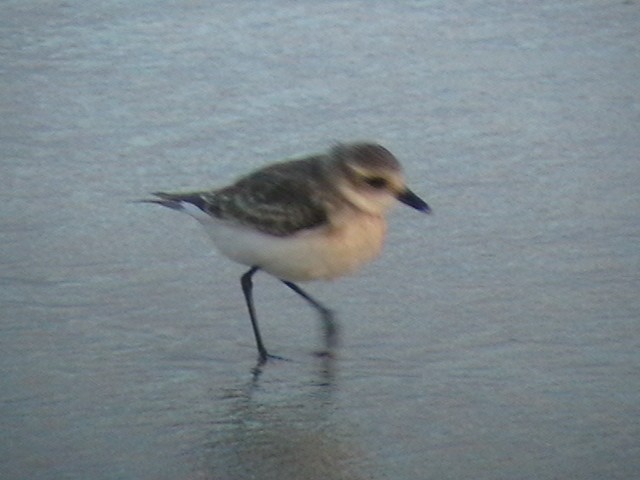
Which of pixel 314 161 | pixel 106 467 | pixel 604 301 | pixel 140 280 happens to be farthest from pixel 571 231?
pixel 106 467

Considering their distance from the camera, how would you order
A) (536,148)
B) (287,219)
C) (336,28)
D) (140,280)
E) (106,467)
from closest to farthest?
1. (106,467)
2. (287,219)
3. (140,280)
4. (536,148)
5. (336,28)

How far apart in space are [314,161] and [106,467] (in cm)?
160

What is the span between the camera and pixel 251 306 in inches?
227

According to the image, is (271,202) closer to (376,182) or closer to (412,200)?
(376,182)

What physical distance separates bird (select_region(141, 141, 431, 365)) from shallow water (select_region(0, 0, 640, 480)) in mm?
222

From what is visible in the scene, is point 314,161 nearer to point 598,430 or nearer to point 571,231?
point 571,231

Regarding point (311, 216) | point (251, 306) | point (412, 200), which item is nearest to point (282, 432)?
point (251, 306)

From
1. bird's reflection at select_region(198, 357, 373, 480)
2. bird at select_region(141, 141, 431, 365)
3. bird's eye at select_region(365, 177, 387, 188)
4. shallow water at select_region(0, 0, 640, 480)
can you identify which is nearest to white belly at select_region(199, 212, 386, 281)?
bird at select_region(141, 141, 431, 365)

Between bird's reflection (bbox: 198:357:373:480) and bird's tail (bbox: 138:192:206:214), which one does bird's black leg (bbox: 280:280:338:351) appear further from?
bird's tail (bbox: 138:192:206:214)

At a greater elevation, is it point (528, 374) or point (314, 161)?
point (314, 161)

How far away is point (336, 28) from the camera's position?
28.7 ft

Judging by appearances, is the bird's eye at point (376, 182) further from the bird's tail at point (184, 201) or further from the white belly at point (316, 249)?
the bird's tail at point (184, 201)

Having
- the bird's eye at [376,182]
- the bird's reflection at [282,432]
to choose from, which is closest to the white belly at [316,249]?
the bird's eye at [376,182]

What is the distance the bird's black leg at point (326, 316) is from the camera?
5688mm
